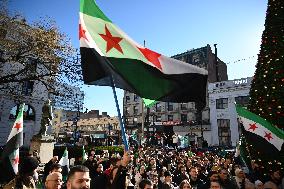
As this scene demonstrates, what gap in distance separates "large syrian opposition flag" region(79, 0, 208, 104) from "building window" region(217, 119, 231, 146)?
3820 centimetres

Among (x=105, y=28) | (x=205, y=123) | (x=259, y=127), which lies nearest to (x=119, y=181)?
(x=105, y=28)

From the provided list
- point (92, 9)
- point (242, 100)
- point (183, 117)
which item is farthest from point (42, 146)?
point (183, 117)

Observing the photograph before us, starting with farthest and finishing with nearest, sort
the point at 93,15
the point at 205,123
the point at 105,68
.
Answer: the point at 205,123 → the point at 93,15 → the point at 105,68

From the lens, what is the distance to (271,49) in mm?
9883

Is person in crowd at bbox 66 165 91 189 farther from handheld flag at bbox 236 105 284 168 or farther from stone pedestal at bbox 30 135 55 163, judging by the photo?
stone pedestal at bbox 30 135 55 163

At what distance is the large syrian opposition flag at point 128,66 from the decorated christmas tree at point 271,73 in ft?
16.8

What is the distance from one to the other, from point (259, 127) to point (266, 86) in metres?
1.92

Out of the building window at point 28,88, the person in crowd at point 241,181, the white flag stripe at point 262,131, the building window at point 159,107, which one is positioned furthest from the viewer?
the building window at point 159,107

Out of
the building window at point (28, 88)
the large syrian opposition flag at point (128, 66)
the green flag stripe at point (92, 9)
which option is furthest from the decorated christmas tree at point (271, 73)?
the building window at point (28, 88)

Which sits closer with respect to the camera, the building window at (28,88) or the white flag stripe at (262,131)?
the white flag stripe at (262,131)

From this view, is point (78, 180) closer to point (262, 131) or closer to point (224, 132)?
point (262, 131)

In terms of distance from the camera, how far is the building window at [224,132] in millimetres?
41344

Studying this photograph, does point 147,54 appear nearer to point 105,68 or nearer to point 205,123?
point 105,68

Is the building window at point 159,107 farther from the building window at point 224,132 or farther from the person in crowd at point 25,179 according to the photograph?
the person in crowd at point 25,179
